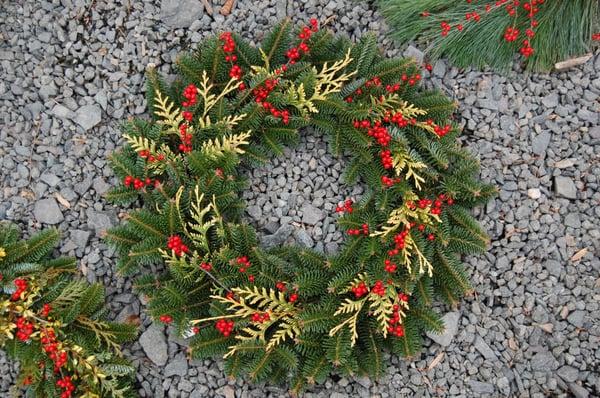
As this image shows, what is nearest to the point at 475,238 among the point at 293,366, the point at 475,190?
the point at 475,190

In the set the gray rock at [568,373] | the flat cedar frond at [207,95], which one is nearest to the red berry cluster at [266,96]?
the flat cedar frond at [207,95]

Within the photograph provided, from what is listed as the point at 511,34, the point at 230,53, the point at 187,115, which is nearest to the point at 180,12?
the point at 230,53

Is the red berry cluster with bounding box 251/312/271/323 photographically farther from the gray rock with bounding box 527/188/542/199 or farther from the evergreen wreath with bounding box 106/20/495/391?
the gray rock with bounding box 527/188/542/199

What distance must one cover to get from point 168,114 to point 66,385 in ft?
4.88

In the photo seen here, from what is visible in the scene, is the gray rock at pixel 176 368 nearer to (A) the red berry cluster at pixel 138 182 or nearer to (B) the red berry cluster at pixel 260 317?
(B) the red berry cluster at pixel 260 317

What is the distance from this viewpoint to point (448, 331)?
370cm

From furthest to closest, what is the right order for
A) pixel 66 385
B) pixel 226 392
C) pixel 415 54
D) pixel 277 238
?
pixel 415 54 < pixel 277 238 < pixel 226 392 < pixel 66 385

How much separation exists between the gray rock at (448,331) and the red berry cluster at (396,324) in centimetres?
24

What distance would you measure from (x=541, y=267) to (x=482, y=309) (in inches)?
15.9

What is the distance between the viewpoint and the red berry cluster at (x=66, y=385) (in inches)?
133

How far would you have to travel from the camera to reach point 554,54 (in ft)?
13.1

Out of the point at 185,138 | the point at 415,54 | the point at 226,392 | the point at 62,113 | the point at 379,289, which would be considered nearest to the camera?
the point at 379,289

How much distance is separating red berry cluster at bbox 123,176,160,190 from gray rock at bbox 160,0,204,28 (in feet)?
3.25

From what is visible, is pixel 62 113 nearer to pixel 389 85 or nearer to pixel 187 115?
pixel 187 115
